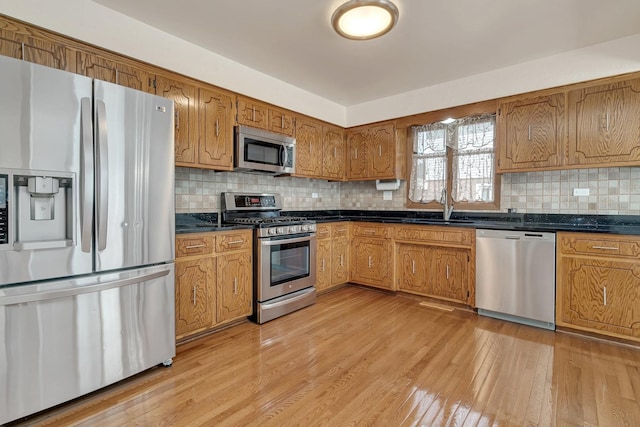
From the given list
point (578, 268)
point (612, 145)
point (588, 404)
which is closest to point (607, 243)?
point (578, 268)

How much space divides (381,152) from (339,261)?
62.4 inches

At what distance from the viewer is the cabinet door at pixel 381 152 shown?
13.7 ft

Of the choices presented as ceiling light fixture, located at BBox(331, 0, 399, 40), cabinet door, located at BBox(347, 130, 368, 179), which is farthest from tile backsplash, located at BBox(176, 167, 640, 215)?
ceiling light fixture, located at BBox(331, 0, 399, 40)

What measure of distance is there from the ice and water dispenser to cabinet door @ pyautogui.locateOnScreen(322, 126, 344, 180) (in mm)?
2939

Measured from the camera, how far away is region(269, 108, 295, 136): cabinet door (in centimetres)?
350

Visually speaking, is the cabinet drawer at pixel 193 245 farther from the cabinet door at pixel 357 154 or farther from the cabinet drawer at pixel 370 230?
the cabinet door at pixel 357 154

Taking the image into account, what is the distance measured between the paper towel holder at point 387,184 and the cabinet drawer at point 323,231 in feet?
3.46

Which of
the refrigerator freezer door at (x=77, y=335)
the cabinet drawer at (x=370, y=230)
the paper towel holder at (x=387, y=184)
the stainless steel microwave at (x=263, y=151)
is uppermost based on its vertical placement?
the stainless steel microwave at (x=263, y=151)

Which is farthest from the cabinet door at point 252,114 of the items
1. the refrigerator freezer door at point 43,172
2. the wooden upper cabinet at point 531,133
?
the wooden upper cabinet at point 531,133

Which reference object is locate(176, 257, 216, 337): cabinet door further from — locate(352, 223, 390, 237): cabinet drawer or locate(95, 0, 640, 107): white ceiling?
locate(352, 223, 390, 237): cabinet drawer

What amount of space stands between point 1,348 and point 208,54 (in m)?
2.61

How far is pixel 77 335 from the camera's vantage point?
1.75 m

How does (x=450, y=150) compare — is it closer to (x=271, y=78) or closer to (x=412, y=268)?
(x=412, y=268)

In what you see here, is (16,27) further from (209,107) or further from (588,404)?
(588,404)
